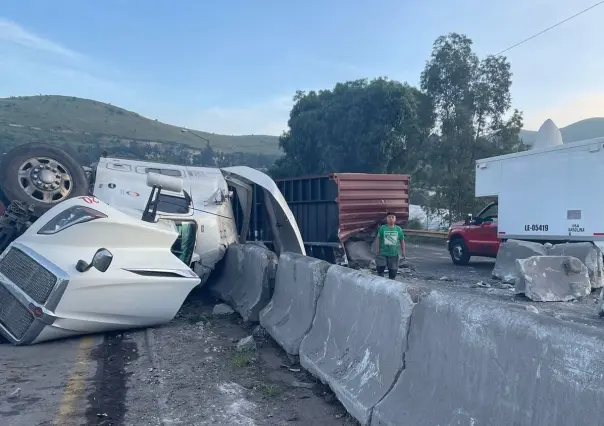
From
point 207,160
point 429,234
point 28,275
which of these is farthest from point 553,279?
point 207,160

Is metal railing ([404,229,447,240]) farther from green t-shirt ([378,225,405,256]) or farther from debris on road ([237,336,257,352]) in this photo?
debris on road ([237,336,257,352])

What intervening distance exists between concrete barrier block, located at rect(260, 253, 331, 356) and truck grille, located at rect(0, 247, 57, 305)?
2503 millimetres

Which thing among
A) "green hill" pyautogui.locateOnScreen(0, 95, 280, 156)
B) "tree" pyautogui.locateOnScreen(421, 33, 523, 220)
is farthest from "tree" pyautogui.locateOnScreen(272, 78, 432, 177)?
"green hill" pyautogui.locateOnScreen(0, 95, 280, 156)

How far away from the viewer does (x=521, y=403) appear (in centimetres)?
288

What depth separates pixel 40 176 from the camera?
868cm

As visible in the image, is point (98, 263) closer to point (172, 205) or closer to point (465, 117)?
point (172, 205)

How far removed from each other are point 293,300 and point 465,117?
25.2m

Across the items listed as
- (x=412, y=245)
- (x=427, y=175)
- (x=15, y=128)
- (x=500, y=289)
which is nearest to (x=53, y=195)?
(x=500, y=289)

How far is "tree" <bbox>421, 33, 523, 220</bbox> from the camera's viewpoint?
28984 mm

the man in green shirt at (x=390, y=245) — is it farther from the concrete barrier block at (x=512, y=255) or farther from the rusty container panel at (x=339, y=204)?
the concrete barrier block at (x=512, y=255)

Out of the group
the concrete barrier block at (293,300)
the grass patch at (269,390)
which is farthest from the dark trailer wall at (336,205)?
the grass patch at (269,390)

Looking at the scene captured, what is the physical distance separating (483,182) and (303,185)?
224 inches

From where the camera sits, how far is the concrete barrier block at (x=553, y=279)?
10.5 metres

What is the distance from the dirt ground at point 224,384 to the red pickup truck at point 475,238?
1044 centimetres
